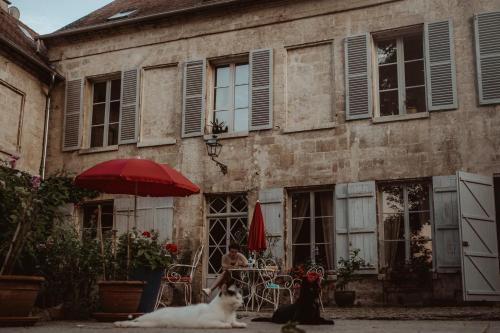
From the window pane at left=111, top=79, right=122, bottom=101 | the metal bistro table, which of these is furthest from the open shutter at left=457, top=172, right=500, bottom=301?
the window pane at left=111, top=79, right=122, bottom=101

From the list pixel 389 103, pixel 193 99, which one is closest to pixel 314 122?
pixel 389 103

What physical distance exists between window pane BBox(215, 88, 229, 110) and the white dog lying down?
6870 millimetres

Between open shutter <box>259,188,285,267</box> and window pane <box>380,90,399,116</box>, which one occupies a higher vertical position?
window pane <box>380,90,399,116</box>

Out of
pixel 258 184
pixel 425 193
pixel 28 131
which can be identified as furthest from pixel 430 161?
pixel 28 131

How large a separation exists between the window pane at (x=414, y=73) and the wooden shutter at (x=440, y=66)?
0.30 meters

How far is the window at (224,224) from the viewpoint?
11797 mm

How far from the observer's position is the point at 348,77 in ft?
37.4

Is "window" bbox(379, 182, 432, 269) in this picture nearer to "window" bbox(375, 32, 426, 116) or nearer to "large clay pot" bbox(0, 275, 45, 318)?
"window" bbox(375, 32, 426, 116)

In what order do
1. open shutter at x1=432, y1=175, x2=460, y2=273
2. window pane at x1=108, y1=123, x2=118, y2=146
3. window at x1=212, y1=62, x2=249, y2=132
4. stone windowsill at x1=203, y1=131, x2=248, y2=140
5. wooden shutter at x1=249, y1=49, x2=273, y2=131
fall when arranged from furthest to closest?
1. window pane at x1=108, y1=123, x2=118, y2=146
2. window at x1=212, y1=62, x2=249, y2=132
3. stone windowsill at x1=203, y1=131, x2=248, y2=140
4. wooden shutter at x1=249, y1=49, x2=273, y2=131
5. open shutter at x1=432, y1=175, x2=460, y2=273

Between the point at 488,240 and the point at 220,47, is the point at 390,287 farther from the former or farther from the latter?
the point at 220,47

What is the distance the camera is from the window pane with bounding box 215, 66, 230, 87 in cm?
1276

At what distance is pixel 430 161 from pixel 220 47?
15.2ft

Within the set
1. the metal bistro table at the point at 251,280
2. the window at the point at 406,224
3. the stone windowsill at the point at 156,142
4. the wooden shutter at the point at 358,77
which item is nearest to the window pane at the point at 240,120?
the stone windowsill at the point at 156,142

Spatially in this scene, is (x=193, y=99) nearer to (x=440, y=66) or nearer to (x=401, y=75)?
(x=401, y=75)
